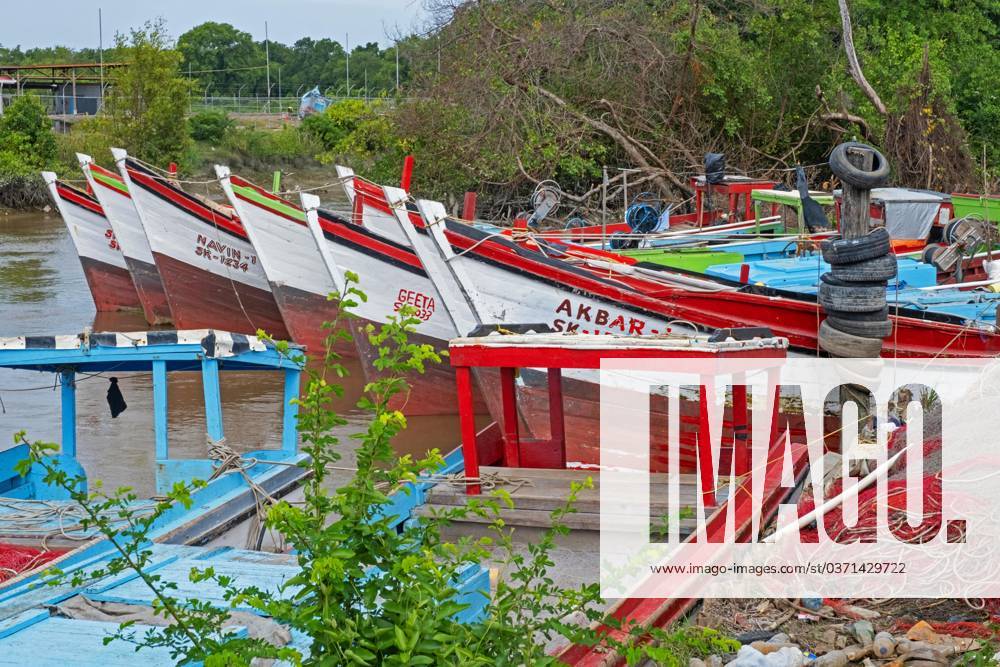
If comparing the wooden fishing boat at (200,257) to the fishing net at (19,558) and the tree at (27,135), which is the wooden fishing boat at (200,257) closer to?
the fishing net at (19,558)

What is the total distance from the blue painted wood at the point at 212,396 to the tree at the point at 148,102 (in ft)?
77.5

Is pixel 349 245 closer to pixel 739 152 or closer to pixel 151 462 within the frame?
pixel 151 462

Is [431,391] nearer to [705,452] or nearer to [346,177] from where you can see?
[346,177]

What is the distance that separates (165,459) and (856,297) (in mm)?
4713

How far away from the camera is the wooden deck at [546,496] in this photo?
657cm

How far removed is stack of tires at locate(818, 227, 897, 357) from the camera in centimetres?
809

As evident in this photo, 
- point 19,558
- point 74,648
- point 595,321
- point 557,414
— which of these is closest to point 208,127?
point 595,321

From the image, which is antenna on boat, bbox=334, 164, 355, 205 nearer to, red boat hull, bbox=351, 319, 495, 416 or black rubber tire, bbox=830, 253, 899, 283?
red boat hull, bbox=351, 319, 495, 416

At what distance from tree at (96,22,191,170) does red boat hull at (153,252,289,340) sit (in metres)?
13.5

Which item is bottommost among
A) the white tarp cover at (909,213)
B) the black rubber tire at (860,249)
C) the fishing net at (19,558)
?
the fishing net at (19,558)

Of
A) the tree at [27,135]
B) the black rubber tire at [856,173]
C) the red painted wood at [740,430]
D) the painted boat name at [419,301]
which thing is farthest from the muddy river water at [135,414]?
the tree at [27,135]

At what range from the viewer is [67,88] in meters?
50.2

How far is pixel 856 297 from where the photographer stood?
27.0 feet

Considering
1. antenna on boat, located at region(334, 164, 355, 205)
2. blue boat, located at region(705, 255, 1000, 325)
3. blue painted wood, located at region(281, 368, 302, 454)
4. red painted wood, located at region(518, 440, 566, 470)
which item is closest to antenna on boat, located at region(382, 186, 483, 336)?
blue boat, located at region(705, 255, 1000, 325)
